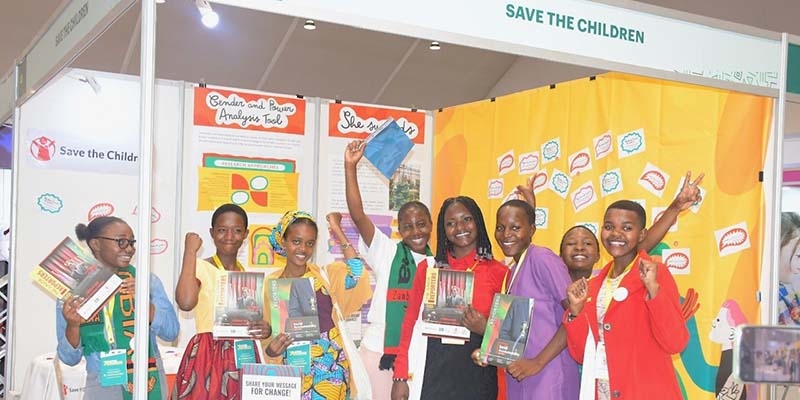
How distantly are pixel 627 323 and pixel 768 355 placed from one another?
223cm

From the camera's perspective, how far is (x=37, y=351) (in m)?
4.44

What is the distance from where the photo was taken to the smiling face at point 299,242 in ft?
13.9

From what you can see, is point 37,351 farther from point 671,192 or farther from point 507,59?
point 507,59

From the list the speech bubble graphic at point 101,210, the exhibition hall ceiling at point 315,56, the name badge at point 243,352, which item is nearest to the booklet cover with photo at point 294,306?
the name badge at point 243,352

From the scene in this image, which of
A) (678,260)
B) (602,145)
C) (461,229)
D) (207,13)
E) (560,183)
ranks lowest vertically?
(678,260)

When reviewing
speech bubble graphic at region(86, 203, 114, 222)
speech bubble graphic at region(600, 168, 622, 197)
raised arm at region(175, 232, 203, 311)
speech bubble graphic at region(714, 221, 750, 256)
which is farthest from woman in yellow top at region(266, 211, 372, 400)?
speech bubble graphic at region(714, 221, 750, 256)

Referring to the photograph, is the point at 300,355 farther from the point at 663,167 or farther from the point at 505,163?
the point at 663,167

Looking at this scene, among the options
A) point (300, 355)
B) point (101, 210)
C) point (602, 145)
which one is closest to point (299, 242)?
point (300, 355)

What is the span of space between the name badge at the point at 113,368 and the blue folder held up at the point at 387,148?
6.94 feet

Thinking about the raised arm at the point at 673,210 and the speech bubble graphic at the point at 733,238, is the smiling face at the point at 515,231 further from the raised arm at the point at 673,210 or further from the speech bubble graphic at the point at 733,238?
the speech bubble graphic at the point at 733,238

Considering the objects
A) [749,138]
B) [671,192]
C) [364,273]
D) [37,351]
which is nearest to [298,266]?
[364,273]

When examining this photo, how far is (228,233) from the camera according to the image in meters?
4.49

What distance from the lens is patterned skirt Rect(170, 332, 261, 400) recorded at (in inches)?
163

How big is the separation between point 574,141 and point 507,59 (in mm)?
4901
